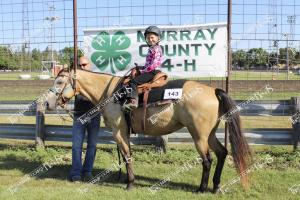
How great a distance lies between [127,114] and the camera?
6.83 metres

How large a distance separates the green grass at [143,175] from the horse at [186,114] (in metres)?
0.36

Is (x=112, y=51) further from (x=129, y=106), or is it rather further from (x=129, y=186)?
(x=129, y=186)

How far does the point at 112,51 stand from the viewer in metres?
8.66

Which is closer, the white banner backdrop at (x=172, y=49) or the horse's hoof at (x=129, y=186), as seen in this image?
the horse's hoof at (x=129, y=186)

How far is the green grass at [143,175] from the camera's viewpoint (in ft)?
21.0

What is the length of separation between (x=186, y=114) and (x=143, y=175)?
1.82 metres

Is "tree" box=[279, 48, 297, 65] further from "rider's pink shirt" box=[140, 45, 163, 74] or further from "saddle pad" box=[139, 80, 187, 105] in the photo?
"rider's pink shirt" box=[140, 45, 163, 74]

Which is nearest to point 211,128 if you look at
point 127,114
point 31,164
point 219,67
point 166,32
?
point 127,114

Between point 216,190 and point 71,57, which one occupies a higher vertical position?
point 71,57

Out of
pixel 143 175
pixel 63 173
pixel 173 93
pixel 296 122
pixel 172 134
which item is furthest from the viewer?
pixel 172 134

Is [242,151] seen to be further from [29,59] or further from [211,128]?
[29,59]

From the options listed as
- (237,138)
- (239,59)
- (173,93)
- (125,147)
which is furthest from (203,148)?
(239,59)

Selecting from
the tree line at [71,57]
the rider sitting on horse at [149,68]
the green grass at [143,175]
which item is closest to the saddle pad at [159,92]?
the rider sitting on horse at [149,68]

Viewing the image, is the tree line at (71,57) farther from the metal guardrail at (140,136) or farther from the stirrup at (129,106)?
the stirrup at (129,106)
